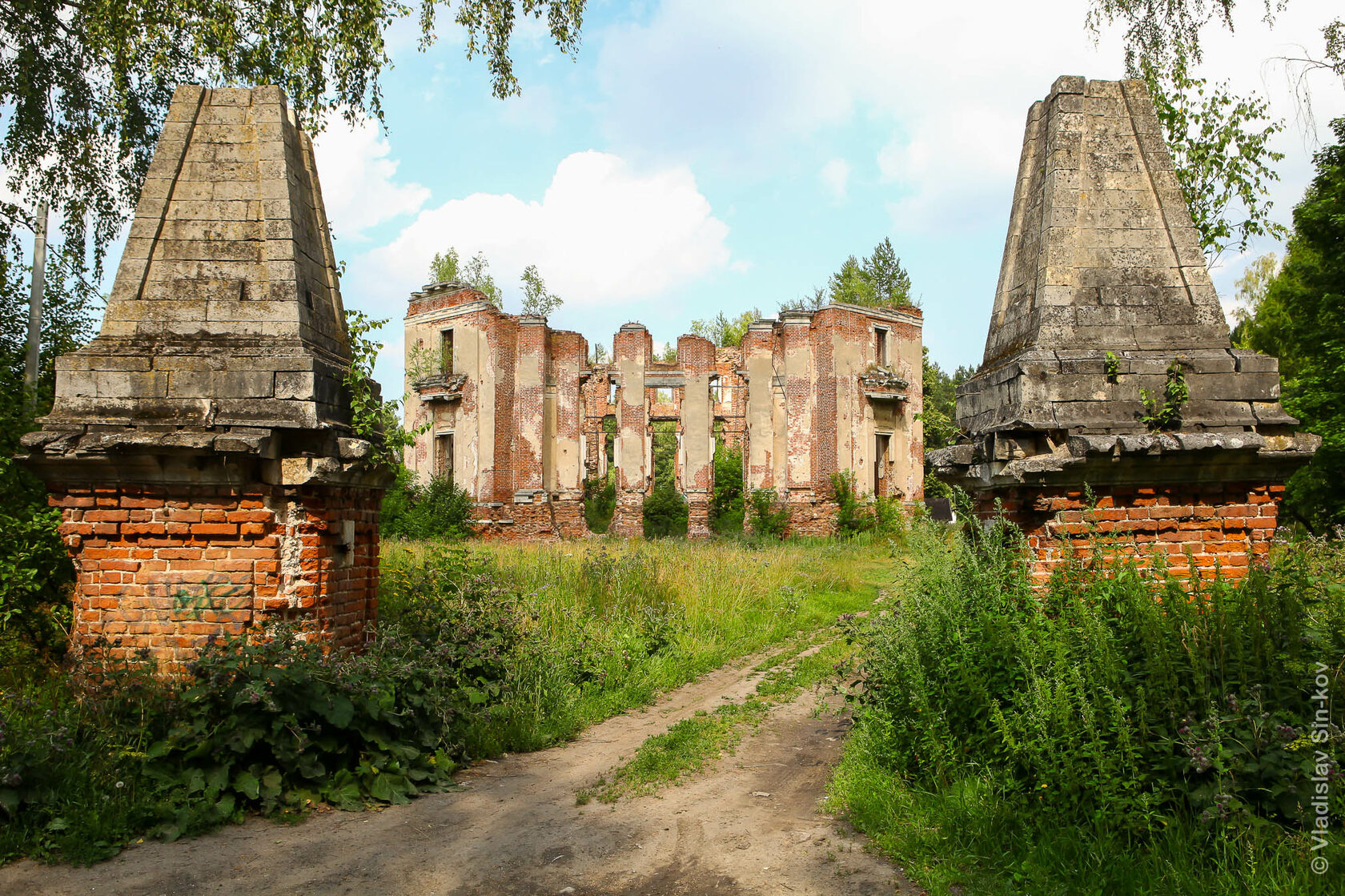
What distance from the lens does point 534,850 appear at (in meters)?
4.50

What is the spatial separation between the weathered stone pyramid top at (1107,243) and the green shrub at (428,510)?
18812 millimetres

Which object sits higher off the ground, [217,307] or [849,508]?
[217,307]

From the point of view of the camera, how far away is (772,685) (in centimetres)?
855

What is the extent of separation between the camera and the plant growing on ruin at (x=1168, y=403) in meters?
5.47

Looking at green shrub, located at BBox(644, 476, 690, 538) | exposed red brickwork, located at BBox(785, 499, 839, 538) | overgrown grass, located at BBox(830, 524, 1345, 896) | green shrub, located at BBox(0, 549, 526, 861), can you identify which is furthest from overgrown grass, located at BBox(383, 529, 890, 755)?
green shrub, located at BBox(644, 476, 690, 538)

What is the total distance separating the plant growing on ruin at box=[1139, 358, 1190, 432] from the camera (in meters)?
5.47

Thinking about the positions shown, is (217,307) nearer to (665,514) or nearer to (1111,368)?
(1111,368)

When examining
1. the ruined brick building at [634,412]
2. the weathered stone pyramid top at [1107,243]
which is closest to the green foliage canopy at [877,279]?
the ruined brick building at [634,412]

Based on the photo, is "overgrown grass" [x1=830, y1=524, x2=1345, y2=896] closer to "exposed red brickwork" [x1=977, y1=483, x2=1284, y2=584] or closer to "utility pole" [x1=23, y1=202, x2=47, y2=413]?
"exposed red brickwork" [x1=977, y1=483, x2=1284, y2=584]

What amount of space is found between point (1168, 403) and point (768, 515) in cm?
2044

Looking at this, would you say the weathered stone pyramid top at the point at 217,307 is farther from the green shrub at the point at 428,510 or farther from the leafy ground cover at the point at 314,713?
the green shrub at the point at 428,510

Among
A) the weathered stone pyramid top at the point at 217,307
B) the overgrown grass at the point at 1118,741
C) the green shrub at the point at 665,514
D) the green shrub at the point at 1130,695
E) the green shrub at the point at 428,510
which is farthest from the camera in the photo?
the green shrub at the point at 665,514

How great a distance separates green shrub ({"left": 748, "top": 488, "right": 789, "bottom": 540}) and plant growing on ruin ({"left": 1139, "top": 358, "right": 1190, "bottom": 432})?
778 inches

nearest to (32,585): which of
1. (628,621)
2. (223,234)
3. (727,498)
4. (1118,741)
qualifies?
(223,234)
